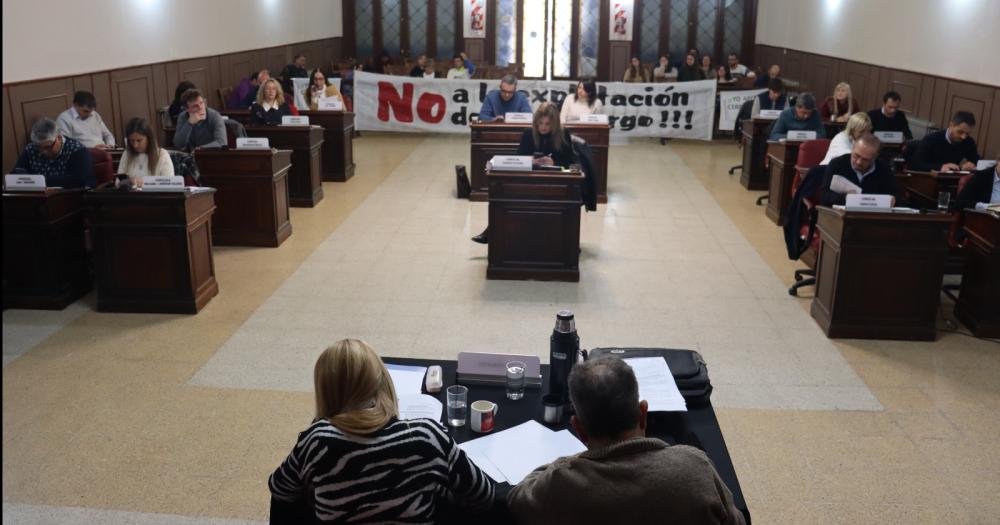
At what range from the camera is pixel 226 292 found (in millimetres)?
6211

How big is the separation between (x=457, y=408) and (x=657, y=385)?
68 centimetres

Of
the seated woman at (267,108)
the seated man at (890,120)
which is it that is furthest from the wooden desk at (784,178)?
the seated woman at (267,108)

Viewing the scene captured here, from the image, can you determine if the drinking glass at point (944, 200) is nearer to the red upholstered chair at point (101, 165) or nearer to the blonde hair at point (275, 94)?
the red upholstered chair at point (101, 165)

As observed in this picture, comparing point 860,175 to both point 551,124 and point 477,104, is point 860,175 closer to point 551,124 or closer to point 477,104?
point 551,124

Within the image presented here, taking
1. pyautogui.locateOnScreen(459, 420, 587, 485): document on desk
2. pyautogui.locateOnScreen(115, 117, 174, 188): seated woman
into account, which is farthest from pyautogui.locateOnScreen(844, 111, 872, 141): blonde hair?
pyautogui.locateOnScreen(115, 117, 174, 188): seated woman

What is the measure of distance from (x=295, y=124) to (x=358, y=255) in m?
2.36

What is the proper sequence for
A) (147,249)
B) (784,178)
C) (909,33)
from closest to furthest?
(147,249), (784,178), (909,33)

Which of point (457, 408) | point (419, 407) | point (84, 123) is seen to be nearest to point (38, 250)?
point (84, 123)

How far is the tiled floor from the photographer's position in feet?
12.0

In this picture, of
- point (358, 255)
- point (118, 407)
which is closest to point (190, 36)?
point (358, 255)

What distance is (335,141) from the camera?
10.1 metres

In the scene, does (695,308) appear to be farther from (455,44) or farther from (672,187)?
(455,44)

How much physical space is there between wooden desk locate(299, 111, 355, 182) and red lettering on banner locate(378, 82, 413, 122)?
84.1 inches

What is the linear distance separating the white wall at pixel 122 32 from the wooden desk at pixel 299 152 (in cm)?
170
